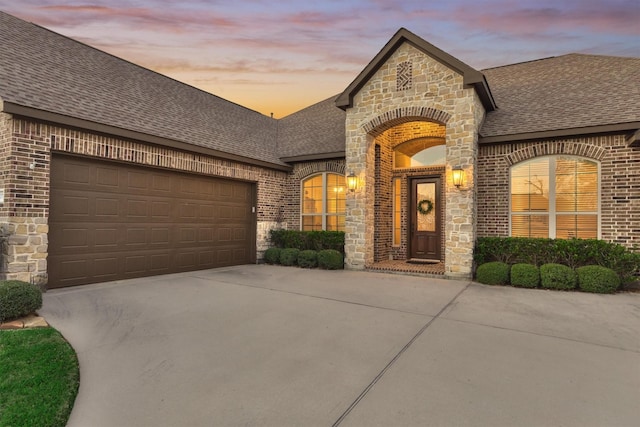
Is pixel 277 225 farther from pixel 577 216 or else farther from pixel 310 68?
pixel 577 216

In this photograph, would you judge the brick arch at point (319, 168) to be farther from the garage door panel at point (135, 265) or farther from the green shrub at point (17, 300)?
the green shrub at point (17, 300)

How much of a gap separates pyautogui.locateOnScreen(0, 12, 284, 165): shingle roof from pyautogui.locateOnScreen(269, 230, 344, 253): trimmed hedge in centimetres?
249

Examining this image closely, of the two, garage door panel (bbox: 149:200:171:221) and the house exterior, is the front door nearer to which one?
the house exterior

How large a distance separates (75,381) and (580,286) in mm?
8240

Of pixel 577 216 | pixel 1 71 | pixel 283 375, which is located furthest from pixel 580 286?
pixel 1 71

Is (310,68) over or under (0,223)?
over

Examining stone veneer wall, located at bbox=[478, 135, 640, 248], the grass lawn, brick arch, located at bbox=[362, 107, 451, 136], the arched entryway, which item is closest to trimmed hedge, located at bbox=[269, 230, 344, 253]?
the arched entryway

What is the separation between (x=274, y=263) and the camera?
10.4 m

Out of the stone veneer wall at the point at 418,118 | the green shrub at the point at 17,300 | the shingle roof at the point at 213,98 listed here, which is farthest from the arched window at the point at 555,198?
the green shrub at the point at 17,300

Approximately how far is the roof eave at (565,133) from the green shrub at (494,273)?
322cm

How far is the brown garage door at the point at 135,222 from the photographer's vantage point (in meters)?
6.46

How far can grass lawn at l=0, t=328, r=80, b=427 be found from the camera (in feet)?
7.27

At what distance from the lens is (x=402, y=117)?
28.7 feet

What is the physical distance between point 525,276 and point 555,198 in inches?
101
